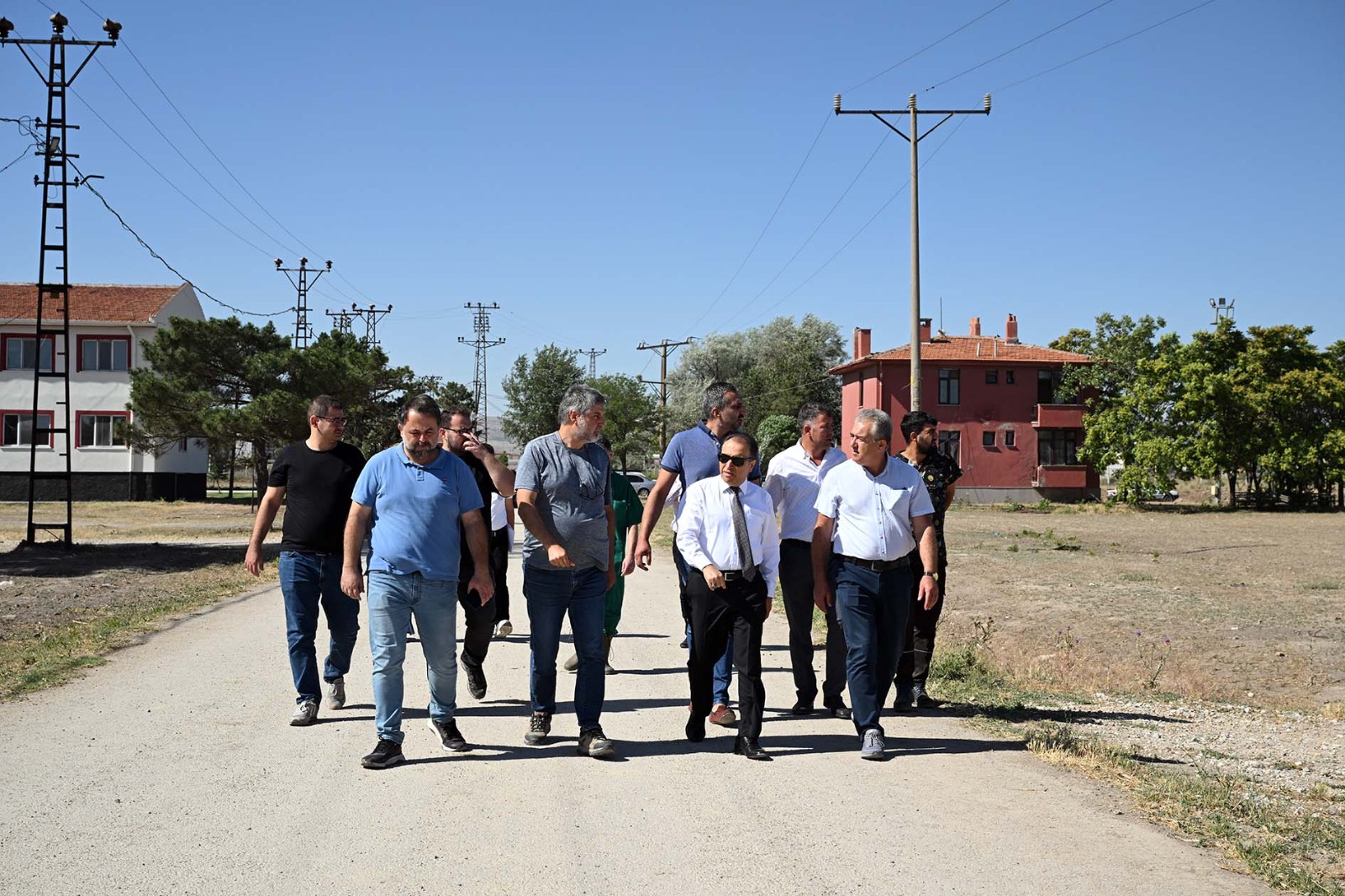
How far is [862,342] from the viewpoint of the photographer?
6956 centimetres

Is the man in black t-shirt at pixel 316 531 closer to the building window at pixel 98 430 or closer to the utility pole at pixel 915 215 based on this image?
the utility pole at pixel 915 215

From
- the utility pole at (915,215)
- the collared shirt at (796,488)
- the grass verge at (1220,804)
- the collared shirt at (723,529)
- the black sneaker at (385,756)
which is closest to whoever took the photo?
the grass verge at (1220,804)

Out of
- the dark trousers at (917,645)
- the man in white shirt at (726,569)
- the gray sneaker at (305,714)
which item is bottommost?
the gray sneaker at (305,714)

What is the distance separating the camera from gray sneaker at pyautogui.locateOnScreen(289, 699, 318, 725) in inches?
302

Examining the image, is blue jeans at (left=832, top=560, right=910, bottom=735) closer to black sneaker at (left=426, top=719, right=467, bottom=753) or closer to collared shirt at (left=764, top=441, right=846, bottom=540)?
collared shirt at (left=764, top=441, right=846, bottom=540)

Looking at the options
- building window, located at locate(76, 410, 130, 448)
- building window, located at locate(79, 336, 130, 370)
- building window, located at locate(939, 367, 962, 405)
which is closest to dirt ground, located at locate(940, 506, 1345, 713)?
building window, located at locate(939, 367, 962, 405)

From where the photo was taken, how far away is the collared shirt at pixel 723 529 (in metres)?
7.43

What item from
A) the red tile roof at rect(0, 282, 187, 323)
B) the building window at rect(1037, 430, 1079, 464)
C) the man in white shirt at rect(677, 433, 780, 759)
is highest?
the red tile roof at rect(0, 282, 187, 323)

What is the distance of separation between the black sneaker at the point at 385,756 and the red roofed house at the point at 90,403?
51316mm

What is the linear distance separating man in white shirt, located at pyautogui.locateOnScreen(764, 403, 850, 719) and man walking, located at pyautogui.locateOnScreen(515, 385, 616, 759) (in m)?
1.62

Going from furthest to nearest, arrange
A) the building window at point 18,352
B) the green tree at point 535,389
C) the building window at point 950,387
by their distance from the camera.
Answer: the green tree at point 535,389 → the building window at point 950,387 → the building window at point 18,352

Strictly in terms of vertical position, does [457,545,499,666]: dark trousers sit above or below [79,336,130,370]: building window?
below

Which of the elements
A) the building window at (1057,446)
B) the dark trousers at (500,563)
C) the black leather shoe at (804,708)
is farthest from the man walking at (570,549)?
the building window at (1057,446)

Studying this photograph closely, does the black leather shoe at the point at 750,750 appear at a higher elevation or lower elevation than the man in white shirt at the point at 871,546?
lower
